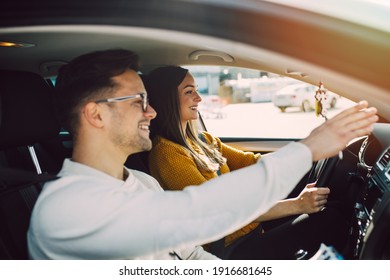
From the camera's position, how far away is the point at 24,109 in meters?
1.52

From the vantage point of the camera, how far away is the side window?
1935 millimetres

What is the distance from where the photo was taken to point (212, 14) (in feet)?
3.46

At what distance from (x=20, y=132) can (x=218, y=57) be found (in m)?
0.77

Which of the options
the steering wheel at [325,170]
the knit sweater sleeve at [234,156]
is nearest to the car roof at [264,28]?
the steering wheel at [325,170]

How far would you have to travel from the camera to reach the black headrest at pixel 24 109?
4.84 ft

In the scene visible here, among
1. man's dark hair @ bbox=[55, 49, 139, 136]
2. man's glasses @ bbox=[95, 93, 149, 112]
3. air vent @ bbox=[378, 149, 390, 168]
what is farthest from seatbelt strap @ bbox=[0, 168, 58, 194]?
air vent @ bbox=[378, 149, 390, 168]

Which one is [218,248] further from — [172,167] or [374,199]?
[374,199]

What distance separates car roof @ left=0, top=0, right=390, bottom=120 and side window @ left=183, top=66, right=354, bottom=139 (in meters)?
0.36


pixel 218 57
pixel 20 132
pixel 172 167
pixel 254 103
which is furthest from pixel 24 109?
pixel 254 103

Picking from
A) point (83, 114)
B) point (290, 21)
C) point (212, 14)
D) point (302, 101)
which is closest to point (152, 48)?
point (83, 114)

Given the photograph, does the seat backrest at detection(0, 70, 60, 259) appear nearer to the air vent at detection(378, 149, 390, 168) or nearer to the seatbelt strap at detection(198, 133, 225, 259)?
the seatbelt strap at detection(198, 133, 225, 259)

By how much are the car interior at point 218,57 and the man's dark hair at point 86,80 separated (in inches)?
2.6

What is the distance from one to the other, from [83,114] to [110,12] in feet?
1.02

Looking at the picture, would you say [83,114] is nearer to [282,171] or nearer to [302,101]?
[282,171]
